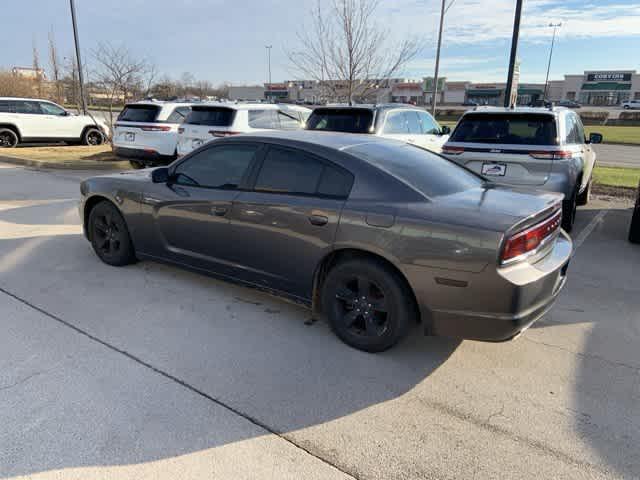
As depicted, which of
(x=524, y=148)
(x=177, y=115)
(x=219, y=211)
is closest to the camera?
(x=219, y=211)

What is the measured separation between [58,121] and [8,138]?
1.65m

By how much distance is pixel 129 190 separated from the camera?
Result: 15.8ft

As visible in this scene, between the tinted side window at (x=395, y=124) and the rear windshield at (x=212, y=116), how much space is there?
2801mm

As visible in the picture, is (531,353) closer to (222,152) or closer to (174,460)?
(174,460)

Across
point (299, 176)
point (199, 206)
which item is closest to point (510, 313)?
point (299, 176)

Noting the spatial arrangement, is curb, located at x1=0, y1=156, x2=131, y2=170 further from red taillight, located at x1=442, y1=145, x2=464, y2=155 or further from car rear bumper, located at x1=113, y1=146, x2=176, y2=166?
red taillight, located at x1=442, y1=145, x2=464, y2=155

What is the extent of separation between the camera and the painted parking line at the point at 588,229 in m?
6.42

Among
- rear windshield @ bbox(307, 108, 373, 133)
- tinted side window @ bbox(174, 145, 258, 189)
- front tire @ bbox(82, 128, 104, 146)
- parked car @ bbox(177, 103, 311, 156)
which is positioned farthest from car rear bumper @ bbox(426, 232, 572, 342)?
front tire @ bbox(82, 128, 104, 146)

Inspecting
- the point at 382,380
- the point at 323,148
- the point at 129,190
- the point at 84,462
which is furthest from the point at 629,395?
the point at 129,190

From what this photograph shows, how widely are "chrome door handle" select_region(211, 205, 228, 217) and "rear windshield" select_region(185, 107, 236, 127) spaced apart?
16.3 ft

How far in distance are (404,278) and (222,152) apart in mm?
2076

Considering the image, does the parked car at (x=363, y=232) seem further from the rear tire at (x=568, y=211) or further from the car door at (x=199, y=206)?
the rear tire at (x=568, y=211)

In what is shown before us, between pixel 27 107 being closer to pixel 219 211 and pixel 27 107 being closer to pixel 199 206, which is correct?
pixel 199 206

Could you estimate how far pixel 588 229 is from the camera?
23.6 feet
